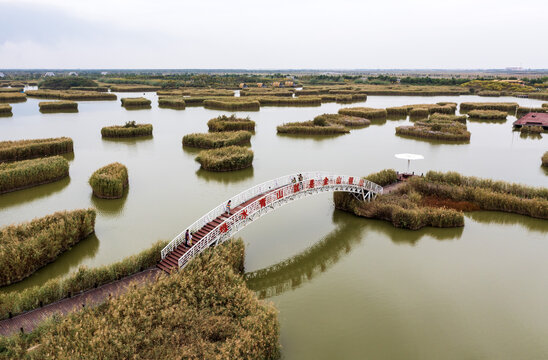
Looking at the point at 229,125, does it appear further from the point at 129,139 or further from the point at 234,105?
the point at 234,105

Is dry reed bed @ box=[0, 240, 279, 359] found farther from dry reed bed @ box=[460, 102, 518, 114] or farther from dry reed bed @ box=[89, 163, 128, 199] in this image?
dry reed bed @ box=[460, 102, 518, 114]

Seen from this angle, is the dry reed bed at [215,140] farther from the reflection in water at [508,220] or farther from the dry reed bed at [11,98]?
the dry reed bed at [11,98]

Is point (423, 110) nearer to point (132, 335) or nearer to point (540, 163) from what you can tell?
point (540, 163)

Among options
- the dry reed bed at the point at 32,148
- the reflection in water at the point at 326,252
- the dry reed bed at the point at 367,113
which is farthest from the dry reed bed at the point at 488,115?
the dry reed bed at the point at 32,148

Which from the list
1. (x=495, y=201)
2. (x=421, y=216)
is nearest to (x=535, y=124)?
(x=495, y=201)

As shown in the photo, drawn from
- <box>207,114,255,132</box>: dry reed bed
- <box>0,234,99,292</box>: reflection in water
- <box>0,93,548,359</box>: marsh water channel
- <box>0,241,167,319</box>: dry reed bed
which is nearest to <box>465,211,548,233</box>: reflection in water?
<box>0,93,548,359</box>: marsh water channel

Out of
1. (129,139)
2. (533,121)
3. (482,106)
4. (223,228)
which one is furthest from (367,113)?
(223,228)
